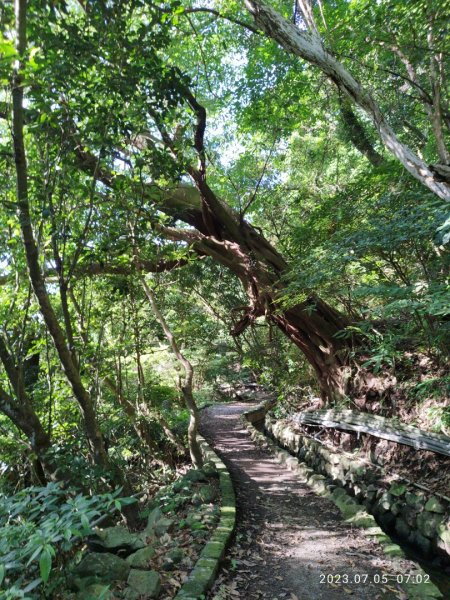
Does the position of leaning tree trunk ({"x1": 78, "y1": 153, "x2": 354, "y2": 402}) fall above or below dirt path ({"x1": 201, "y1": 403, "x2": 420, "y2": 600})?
above

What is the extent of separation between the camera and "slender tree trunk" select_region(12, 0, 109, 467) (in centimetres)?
279

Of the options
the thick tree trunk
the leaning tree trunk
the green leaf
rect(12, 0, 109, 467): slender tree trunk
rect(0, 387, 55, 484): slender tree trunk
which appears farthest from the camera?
the leaning tree trunk

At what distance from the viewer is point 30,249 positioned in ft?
11.0

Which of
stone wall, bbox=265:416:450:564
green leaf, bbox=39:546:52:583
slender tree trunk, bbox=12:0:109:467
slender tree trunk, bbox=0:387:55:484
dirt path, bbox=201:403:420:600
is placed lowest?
stone wall, bbox=265:416:450:564

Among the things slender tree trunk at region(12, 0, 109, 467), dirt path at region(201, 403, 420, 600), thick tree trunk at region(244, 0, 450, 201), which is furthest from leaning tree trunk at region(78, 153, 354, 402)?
slender tree trunk at region(12, 0, 109, 467)

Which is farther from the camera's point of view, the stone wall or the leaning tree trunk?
the leaning tree trunk

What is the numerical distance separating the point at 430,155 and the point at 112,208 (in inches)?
249

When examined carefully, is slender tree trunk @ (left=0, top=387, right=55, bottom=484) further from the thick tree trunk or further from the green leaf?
the thick tree trunk

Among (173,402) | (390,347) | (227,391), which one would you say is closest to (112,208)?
(390,347)

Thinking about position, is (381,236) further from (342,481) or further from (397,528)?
(342,481)

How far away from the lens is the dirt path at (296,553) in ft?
11.3

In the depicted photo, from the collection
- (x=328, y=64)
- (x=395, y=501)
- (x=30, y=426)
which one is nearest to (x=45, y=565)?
(x=30, y=426)

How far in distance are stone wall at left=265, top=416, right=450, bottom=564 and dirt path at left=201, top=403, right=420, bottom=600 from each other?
831 mm

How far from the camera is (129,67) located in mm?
3631
